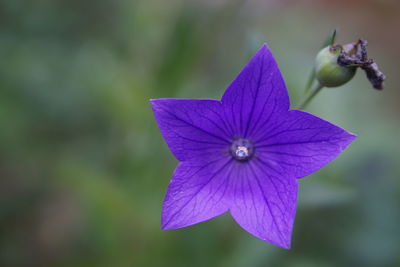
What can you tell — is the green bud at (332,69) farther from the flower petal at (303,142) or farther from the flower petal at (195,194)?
the flower petal at (195,194)

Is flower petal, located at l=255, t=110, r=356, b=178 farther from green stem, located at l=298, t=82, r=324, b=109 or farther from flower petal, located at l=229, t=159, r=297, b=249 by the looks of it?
green stem, located at l=298, t=82, r=324, b=109

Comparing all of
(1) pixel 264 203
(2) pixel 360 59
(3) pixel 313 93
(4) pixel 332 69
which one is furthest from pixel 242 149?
(2) pixel 360 59

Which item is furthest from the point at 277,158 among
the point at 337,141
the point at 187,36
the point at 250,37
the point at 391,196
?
the point at 391,196

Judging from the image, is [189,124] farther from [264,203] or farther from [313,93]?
[313,93]

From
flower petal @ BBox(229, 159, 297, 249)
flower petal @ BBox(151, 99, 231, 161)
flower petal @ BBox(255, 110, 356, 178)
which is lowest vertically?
flower petal @ BBox(229, 159, 297, 249)

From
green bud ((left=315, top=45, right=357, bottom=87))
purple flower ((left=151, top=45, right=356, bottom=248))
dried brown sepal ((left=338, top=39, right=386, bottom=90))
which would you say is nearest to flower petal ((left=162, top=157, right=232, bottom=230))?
purple flower ((left=151, top=45, right=356, bottom=248))

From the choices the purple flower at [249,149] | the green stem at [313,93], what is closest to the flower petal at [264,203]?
the purple flower at [249,149]

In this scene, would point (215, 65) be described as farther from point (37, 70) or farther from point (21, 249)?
point (21, 249)
